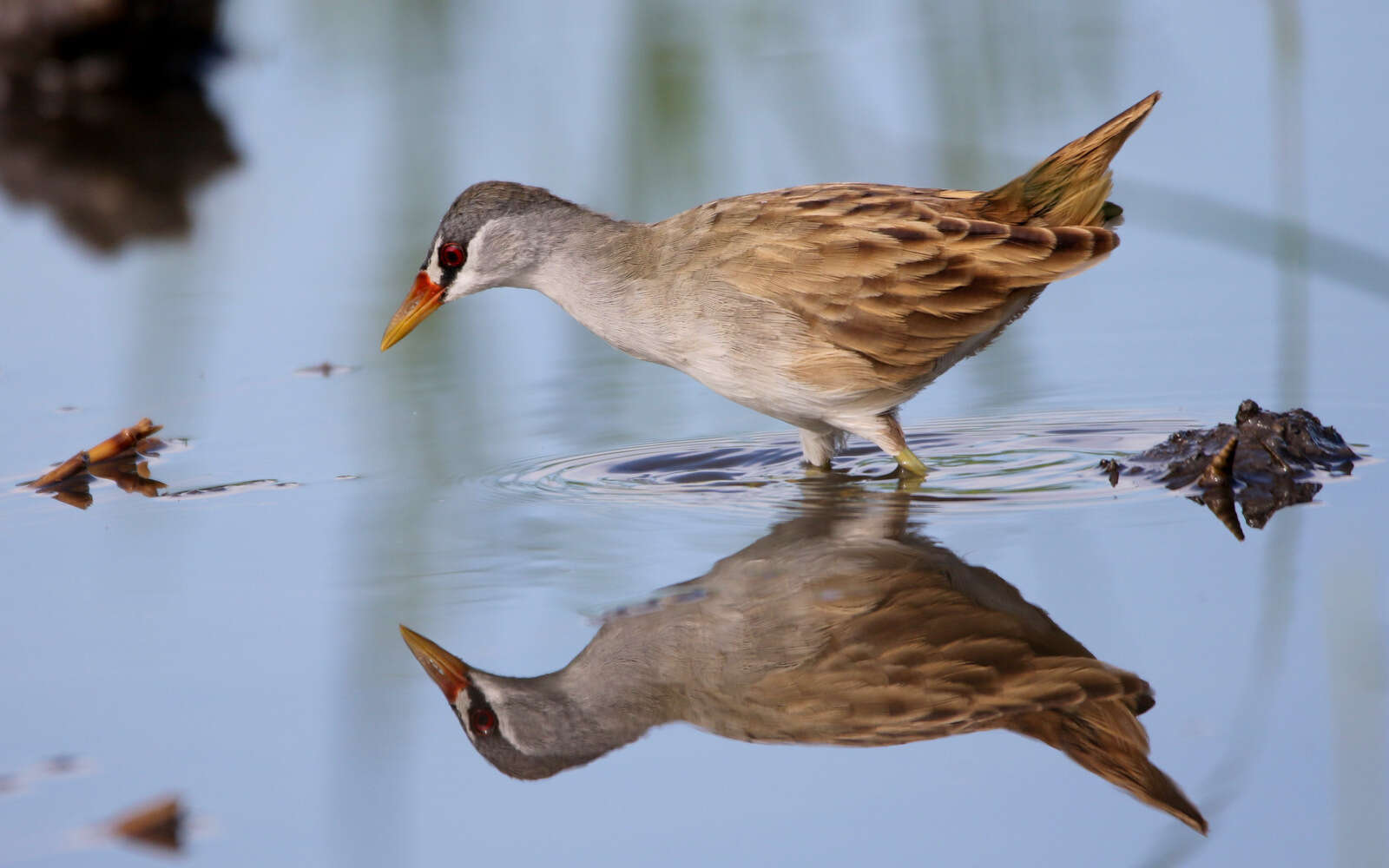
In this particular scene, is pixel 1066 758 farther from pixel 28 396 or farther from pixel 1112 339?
pixel 28 396

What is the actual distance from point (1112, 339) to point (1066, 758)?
3096 millimetres

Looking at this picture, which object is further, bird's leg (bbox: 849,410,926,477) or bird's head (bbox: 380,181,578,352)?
bird's head (bbox: 380,181,578,352)

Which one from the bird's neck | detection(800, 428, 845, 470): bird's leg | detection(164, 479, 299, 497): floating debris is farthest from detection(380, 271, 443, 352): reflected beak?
detection(800, 428, 845, 470): bird's leg

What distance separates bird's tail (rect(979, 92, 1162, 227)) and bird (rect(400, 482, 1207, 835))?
140 cm

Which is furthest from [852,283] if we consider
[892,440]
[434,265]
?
[434,265]

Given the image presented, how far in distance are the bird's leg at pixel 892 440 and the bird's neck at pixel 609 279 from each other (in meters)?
0.59

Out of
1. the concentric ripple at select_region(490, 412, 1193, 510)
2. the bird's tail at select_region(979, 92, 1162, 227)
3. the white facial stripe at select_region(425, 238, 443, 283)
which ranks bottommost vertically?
the concentric ripple at select_region(490, 412, 1193, 510)

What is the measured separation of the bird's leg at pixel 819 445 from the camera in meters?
5.18

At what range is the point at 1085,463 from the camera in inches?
190

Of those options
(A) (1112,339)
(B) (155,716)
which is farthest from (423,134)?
(B) (155,716)

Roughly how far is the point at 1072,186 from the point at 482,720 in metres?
2.51

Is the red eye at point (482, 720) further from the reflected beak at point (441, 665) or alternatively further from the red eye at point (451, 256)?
the red eye at point (451, 256)

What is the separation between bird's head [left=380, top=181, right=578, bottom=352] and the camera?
5.34 meters

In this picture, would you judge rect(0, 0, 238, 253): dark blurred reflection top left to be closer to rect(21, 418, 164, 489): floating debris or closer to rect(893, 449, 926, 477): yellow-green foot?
rect(21, 418, 164, 489): floating debris
